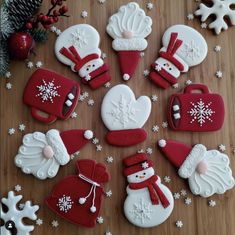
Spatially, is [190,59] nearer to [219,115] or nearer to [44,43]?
[219,115]

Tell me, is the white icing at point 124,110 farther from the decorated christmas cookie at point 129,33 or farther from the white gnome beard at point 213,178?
the white gnome beard at point 213,178

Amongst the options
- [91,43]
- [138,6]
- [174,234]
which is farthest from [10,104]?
[174,234]

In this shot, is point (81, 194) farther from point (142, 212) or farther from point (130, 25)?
point (130, 25)

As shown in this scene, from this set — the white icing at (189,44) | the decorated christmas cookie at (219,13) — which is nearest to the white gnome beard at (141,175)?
the white icing at (189,44)

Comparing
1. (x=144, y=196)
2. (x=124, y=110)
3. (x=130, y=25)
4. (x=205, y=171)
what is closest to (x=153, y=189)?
(x=144, y=196)

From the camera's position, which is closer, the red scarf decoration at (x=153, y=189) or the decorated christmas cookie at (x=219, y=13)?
the red scarf decoration at (x=153, y=189)

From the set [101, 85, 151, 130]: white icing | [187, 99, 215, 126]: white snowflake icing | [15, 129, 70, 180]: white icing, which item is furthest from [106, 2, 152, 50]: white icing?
[15, 129, 70, 180]: white icing

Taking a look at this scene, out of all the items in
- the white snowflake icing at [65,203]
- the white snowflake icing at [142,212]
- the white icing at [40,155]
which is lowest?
the white snowflake icing at [142,212]

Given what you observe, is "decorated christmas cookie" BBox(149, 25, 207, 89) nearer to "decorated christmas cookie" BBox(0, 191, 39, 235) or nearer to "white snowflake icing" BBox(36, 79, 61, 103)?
"white snowflake icing" BBox(36, 79, 61, 103)
